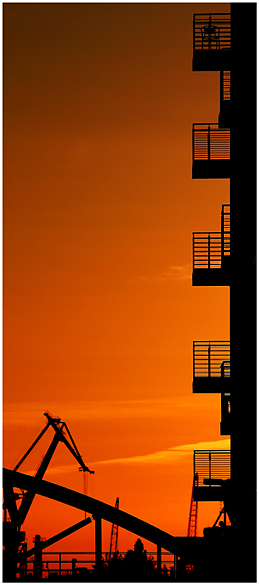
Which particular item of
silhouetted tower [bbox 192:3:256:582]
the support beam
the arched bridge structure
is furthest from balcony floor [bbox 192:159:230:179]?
the support beam

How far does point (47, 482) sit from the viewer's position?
60469 millimetres

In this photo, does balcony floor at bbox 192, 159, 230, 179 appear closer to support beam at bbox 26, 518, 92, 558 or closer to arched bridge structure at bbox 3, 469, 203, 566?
arched bridge structure at bbox 3, 469, 203, 566

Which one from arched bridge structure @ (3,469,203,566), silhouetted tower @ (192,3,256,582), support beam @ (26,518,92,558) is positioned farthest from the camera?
support beam @ (26,518,92,558)

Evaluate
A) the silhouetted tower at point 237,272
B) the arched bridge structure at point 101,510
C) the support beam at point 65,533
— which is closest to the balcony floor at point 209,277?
the silhouetted tower at point 237,272

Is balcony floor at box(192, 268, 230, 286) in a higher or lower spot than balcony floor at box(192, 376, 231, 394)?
higher

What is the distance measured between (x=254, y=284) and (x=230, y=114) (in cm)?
748

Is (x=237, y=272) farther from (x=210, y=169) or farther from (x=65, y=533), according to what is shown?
(x=65, y=533)

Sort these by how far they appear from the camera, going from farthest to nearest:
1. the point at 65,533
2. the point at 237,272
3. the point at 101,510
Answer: the point at 65,533 → the point at 101,510 → the point at 237,272

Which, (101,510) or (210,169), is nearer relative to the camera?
(210,169)

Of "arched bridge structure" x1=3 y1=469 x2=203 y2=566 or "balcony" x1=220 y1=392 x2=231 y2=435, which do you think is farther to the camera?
"arched bridge structure" x1=3 y1=469 x2=203 y2=566

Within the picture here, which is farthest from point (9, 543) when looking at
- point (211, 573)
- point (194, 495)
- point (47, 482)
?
point (211, 573)

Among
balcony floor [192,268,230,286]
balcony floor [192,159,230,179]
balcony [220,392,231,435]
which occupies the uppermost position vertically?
balcony floor [192,159,230,179]

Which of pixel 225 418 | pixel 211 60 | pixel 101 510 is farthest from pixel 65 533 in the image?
pixel 211 60

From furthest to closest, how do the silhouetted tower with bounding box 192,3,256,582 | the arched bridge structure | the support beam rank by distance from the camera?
the support beam < the arched bridge structure < the silhouetted tower with bounding box 192,3,256,582
